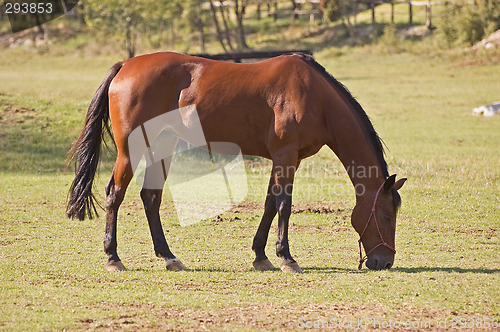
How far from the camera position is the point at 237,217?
10.4 metres

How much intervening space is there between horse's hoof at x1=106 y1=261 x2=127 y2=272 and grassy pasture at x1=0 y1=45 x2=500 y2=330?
95 mm

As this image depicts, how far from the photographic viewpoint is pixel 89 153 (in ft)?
25.4

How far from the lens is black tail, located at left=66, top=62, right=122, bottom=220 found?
768 cm

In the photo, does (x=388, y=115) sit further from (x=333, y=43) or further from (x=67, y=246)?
(x=333, y=43)

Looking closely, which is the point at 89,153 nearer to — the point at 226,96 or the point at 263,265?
the point at 226,96

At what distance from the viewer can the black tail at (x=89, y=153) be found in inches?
302

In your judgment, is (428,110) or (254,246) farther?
(428,110)

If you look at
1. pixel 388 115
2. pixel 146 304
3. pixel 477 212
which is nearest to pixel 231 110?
pixel 146 304

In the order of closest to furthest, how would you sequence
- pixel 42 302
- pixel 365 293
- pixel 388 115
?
pixel 42 302 < pixel 365 293 < pixel 388 115

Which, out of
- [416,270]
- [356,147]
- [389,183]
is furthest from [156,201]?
[416,270]

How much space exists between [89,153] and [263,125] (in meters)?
2.01

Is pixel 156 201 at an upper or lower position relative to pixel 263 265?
upper

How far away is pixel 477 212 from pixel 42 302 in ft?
22.9

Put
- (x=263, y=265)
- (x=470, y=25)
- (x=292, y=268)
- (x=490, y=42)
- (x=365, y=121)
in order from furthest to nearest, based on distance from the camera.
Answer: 1. (x=470, y=25)
2. (x=490, y=42)
3. (x=263, y=265)
4. (x=365, y=121)
5. (x=292, y=268)
